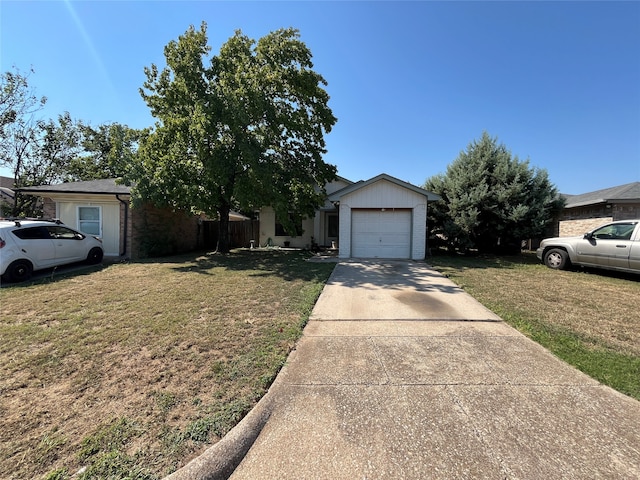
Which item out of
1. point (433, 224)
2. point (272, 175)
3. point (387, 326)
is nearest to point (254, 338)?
point (387, 326)

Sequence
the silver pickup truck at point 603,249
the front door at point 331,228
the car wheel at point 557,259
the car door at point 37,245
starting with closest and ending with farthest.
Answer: the car door at point 37,245 → the silver pickup truck at point 603,249 → the car wheel at point 557,259 → the front door at point 331,228

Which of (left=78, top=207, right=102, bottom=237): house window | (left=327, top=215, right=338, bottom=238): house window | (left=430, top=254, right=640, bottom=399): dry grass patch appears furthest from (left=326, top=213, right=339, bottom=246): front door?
(left=78, top=207, right=102, bottom=237): house window

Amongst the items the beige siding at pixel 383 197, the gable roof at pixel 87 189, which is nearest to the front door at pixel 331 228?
the beige siding at pixel 383 197

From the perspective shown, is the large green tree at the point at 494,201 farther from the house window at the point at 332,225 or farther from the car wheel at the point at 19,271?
the car wheel at the point at 19,271

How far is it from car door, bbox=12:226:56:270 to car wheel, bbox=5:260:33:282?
8.7 inches

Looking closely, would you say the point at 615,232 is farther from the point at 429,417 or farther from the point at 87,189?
the point at 87,189

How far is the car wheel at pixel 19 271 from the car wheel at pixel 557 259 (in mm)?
16171

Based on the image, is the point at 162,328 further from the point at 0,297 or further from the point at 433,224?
the point at 433,224

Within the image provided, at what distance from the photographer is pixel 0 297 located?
19.3 ft

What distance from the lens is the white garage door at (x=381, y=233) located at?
12.6m

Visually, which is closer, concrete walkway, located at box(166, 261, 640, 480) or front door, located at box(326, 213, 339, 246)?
concrete walkway, located at box(166, 261, 640, 480)

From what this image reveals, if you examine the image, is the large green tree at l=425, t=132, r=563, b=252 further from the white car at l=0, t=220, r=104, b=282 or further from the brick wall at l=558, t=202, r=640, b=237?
the white car at l=0, t=220, r=104, b=282

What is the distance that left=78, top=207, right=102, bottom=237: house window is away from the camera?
1216 cm

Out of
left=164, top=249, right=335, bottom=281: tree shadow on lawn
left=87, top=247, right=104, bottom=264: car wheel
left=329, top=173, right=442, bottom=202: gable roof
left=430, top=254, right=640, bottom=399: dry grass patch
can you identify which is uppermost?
left=329, top=173, right=442, bottom=202: gable roof
